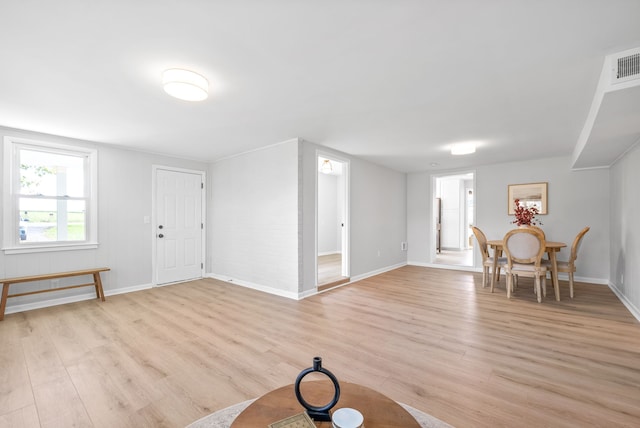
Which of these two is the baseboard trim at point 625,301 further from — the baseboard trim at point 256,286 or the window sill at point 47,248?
the window sill at point 47,248

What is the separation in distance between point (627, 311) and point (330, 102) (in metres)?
4.49

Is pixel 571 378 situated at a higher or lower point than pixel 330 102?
lower

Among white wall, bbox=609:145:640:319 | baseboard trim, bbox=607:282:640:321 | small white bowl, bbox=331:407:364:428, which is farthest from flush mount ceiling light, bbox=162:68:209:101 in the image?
baseboard trim, bbox=607:282:640:321

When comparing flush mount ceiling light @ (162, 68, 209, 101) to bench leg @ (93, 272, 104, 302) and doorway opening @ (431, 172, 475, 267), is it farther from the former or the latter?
doorway opening @ (431, 172, 475, 267)

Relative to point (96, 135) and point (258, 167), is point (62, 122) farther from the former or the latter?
point (258, 167)

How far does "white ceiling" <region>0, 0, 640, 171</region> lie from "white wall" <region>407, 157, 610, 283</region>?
2.05 m

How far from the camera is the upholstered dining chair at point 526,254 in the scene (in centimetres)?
402

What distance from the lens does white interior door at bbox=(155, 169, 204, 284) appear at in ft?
16.7

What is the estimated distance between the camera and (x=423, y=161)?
19.2 feet

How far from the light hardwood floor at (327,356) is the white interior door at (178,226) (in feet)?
3.66

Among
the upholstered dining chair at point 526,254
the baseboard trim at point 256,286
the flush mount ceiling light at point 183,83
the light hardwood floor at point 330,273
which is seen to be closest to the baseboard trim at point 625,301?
the upholstered dining chair at point 526,254

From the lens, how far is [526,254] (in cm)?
414

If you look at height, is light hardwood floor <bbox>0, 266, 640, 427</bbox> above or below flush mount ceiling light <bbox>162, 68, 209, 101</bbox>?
below

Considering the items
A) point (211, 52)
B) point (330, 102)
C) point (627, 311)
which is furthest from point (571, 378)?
point (211, 52)
